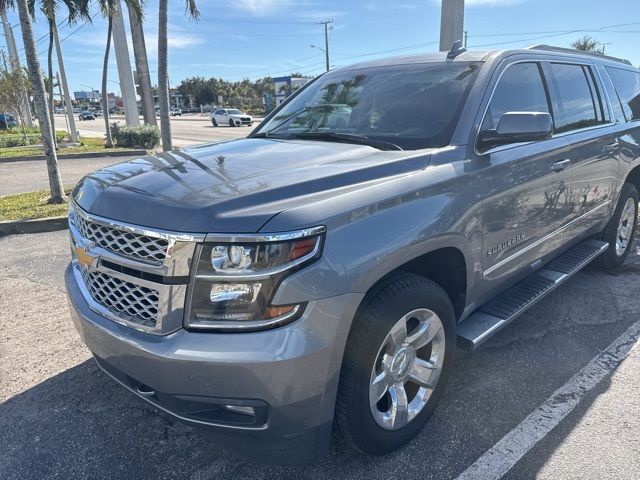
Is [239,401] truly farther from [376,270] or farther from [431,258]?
[431,258]

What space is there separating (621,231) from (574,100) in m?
1.86

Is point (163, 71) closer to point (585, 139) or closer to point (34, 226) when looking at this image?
point (34, 226)

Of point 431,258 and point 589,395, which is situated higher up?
point 431,258

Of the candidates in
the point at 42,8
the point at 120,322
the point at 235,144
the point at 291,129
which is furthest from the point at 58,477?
the point at 42,8

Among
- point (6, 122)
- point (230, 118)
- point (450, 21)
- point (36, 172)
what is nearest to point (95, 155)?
point (36, 172)

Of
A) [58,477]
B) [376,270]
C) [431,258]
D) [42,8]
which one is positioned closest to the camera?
[376,270]

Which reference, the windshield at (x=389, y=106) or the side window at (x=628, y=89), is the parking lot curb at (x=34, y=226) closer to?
the windshield at (x=389, y=106)

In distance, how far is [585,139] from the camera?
12.3 ft

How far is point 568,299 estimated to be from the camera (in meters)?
4.31

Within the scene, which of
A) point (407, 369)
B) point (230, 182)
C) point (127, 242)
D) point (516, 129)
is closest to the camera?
point (127, 242)

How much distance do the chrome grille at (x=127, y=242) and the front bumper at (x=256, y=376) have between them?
317 mm

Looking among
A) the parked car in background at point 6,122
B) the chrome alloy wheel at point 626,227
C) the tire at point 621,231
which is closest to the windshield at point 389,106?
the tire at point 621,231

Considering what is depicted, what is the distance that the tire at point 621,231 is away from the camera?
15.3 ft

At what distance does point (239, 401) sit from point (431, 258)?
1.25 meters
